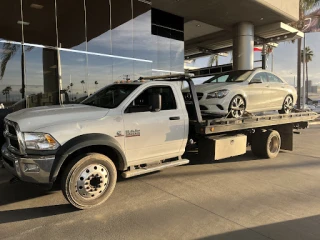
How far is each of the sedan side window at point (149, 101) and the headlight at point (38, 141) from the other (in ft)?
4.56

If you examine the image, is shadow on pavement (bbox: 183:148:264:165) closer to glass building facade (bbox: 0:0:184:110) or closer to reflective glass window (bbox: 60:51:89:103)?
reflective glass window (bbox: 60:51:89:103)

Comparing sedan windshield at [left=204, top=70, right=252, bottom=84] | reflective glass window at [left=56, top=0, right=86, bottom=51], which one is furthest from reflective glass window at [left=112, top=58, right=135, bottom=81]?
sedan windshield at [left=204, top=70, right=252, bottom=84]

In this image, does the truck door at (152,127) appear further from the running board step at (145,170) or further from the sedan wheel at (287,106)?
the sedan wheel at (287,106)

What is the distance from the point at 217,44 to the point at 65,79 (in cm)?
1643

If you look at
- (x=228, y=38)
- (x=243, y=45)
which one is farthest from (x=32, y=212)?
(x=228, y=38)

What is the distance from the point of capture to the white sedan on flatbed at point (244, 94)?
7.45 m

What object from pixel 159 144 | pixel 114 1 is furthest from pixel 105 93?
pixel 114 1

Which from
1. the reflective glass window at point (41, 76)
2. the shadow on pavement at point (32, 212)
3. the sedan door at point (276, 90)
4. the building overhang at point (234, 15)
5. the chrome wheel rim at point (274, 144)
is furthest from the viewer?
the building overhang at point (234, 15)

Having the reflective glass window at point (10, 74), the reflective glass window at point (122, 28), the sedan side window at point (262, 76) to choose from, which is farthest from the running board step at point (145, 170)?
the reflective glass window at point (122, 28)

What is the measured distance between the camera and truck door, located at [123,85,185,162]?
511 centimetres

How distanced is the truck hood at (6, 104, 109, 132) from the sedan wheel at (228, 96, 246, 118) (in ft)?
Result: 12.5

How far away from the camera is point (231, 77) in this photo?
840 centimetres

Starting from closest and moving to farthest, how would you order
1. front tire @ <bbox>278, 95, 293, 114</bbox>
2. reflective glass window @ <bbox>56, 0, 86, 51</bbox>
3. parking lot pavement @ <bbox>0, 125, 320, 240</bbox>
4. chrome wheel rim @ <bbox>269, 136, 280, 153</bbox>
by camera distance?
parking lot pavement @ <bbox>0, 125, 320, 240</bbox> → chrome wheel rim @ <bbox>269, 136, 280, 153</bbox> → front tire @ <bbox>278, 95, 293, 114</bbox> → reflective glass window @ <bbox>56, 0, 86, 51</bbox>

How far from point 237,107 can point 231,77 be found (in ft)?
3.60
